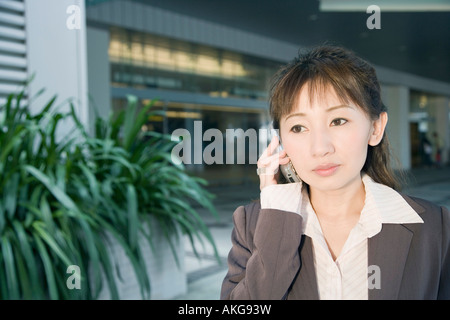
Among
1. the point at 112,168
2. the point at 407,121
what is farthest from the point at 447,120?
the point at 112,168

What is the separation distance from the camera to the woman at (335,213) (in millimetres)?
666

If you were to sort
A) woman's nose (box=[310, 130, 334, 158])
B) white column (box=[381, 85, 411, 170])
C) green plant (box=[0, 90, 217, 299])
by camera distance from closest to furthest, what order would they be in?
woman's nose (box=[310, 130, 334, 158])
green plant (box=[0, 90, 217, 299])
white column (box=[381, 85, 411, 170])

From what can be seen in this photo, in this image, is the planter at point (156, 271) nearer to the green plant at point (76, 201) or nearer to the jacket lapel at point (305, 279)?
the green plant at point (76, 201)

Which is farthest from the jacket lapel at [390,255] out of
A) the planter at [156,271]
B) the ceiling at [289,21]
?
the ceiling at [289,21]

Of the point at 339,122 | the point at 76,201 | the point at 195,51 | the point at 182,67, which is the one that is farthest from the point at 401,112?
the point at 339,122

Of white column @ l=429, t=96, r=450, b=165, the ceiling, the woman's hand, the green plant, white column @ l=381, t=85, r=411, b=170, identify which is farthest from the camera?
white column @ l=429, t=96, r=450, b=165

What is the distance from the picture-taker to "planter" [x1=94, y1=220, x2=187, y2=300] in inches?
102

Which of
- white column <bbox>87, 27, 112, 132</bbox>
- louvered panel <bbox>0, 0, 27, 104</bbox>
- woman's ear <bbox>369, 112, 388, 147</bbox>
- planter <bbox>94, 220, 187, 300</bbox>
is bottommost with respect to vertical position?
planter <bbox>94, 220, 187, 300</bbox>

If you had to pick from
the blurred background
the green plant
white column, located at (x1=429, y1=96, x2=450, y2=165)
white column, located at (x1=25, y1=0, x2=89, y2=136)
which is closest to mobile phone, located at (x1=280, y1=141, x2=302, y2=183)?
the blurred background

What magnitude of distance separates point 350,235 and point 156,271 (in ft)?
7.60

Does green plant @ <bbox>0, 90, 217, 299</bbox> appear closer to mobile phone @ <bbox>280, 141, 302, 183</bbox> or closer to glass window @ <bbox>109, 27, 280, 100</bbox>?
mobile phone @ <bbox>280, 141, 302, 183</bbox>

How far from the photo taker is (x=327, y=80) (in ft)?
2.27

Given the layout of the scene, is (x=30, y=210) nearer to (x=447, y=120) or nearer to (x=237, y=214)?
(x=237, y=214)

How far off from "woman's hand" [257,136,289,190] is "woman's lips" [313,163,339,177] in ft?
0.34
